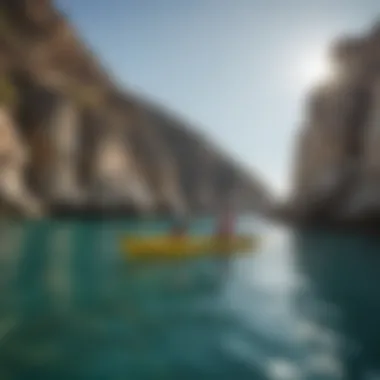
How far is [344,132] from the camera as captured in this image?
2432 mm

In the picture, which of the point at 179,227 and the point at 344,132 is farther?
the point at 179,227

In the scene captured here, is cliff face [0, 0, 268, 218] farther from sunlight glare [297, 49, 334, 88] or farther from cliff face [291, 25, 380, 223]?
sunlight glare [297, 49, 334, 88]

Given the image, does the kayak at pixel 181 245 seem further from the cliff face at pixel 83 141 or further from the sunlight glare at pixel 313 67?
the sunlight glare at pixel 313 67

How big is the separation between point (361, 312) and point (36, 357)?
47.7 inches

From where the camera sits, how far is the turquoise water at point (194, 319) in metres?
1.44

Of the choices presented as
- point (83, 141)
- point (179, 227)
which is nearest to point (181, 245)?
point (179, 227)

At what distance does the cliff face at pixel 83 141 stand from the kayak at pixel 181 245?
0.17 meters

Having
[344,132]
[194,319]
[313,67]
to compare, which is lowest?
[194,319]

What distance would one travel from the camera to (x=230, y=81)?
1.88 m

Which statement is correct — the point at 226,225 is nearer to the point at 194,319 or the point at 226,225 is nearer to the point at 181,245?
the point at 181,245

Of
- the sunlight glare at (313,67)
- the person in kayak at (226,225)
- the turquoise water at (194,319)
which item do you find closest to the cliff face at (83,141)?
the person in kayak at (226,225)

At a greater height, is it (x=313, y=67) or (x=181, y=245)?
(x=313, y=67)

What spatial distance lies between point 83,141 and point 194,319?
3.93m

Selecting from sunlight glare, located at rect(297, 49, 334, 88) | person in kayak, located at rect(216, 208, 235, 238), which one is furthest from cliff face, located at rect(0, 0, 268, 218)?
sunlight glare, located at rect(297, 49, 334, 88)
